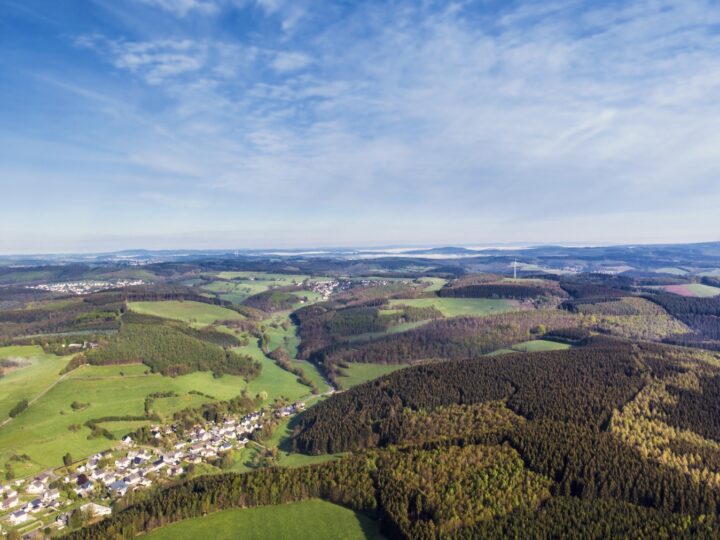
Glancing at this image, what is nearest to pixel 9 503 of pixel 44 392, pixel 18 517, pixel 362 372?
pixel 18 517

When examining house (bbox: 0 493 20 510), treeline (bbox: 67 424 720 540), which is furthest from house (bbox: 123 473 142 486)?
house (bbox: 0 493 20 510)

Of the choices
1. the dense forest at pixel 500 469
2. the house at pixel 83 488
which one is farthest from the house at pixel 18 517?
the dense forest at pixel 500 469

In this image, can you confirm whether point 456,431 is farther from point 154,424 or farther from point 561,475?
point 154,424

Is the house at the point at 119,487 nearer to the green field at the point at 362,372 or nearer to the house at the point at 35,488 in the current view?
the house at the point at 35,488

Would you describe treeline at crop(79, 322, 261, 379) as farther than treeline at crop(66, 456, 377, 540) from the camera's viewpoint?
Yes

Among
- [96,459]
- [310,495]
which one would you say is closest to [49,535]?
[96,459]

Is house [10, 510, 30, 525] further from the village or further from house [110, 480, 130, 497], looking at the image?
house [110, 480, 130, 497]
